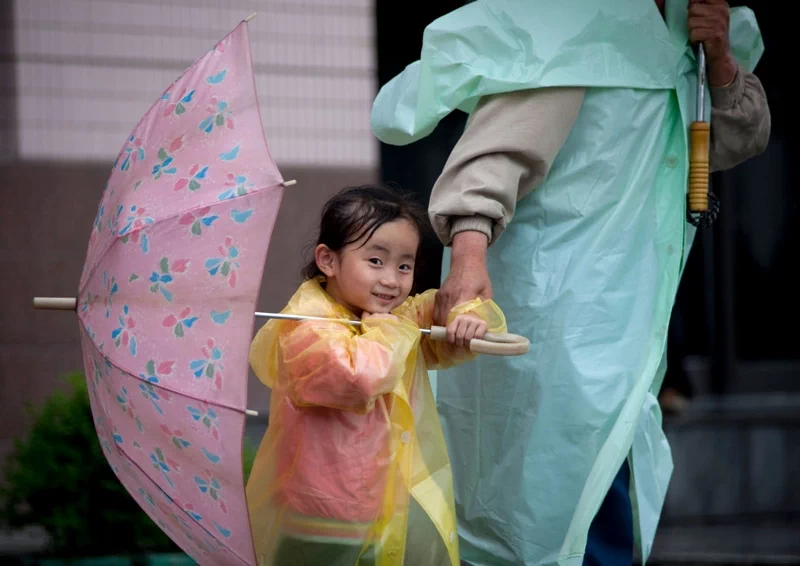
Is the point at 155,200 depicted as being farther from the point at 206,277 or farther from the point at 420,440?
the point at 420,440

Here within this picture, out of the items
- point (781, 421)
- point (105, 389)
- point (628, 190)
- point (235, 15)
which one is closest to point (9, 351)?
point (235, 15)

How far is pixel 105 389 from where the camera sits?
276 cm

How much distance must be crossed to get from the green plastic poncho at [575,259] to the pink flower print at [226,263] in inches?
27.0

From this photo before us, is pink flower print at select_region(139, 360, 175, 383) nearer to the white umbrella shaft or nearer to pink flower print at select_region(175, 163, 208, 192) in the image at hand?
the white umbrella shaft

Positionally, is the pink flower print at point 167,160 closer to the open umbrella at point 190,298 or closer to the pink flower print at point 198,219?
the open umbrella at point 190,298

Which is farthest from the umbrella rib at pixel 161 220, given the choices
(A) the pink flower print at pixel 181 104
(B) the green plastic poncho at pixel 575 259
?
(B) the green plastic poncho at pixel 575 259

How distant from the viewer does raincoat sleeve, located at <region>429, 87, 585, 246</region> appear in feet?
9.50

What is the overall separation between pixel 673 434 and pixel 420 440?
4.41m

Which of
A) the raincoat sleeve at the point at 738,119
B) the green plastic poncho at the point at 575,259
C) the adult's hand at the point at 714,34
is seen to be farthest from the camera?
the raincoat sleeve at the point at 738,119

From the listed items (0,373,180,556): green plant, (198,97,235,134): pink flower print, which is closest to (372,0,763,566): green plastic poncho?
(198,97,235,134): pink flower print

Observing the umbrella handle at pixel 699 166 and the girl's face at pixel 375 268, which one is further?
the umbrella handle at pixel 699 166

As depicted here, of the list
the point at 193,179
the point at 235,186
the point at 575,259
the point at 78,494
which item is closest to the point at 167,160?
the point at 193,179

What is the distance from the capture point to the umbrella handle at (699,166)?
3115 millimetres

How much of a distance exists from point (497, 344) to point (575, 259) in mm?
470
